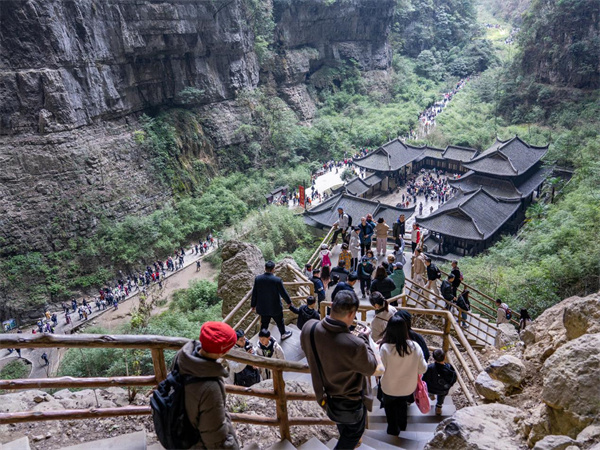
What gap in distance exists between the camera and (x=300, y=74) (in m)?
41.8

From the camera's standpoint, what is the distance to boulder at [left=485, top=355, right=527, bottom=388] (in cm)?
439

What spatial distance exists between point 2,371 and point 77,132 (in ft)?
41.8

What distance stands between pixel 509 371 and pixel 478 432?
1.48m

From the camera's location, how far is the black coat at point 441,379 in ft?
15.4

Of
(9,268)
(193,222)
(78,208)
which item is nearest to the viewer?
(9,268)

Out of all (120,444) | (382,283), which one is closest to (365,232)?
(382,283)

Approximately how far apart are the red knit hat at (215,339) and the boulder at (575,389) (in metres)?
2.41

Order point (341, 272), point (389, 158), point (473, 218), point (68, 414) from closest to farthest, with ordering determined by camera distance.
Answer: point (68, 414) < point (341, 272) < point (473, 218) < point (389, 158)

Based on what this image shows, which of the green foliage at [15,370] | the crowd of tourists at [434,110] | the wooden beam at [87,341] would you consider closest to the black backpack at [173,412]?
the wooden beam at [87,341]

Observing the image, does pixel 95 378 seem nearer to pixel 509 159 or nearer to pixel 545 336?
pixel 545 336

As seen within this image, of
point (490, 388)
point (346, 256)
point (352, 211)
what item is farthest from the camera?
point (352, 211)

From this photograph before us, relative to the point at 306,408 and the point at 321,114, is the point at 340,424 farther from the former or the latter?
the point at 321,114

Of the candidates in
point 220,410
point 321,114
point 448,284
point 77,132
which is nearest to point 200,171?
point 77,132

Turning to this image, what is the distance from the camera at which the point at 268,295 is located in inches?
238
